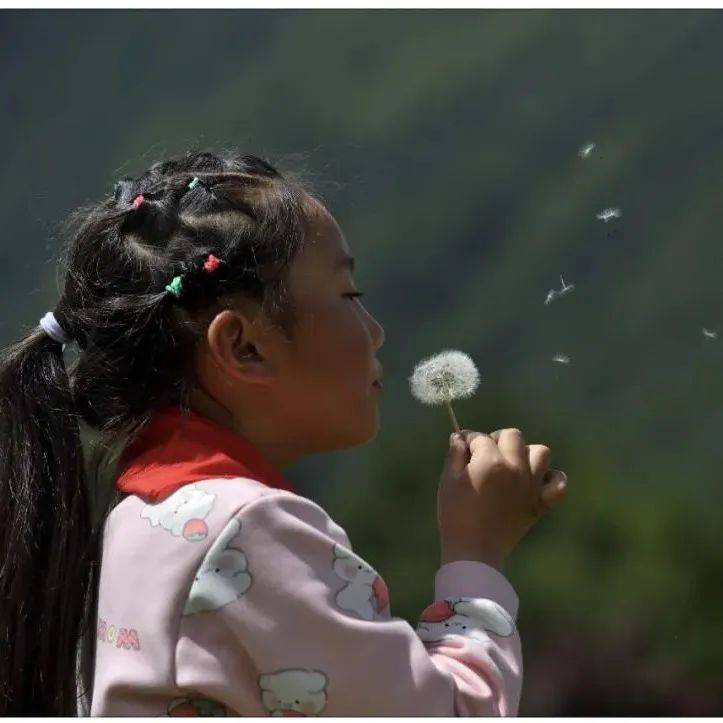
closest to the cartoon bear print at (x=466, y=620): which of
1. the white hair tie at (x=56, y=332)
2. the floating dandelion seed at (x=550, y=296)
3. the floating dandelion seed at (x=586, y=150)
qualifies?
the white hair tie at (x=56, y=332)

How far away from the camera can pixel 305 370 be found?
944mm

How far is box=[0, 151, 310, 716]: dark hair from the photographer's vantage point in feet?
3.04

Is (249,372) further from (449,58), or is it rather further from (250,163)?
(449,58)

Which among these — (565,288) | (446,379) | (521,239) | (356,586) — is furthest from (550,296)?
(356,586)

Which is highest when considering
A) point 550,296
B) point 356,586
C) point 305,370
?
point 305,370

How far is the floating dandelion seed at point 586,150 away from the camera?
1918 millimetres

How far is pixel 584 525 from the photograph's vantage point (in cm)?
198

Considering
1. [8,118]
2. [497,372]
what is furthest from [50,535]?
[8,118]

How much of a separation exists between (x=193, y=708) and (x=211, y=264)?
33cm

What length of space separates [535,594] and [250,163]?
114cm

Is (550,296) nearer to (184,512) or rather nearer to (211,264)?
(211,264)

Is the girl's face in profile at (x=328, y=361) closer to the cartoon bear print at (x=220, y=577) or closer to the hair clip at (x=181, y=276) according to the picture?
the hair clip at (x=181, y=276)

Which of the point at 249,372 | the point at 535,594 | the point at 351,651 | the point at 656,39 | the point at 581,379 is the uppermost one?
the point at 656,39

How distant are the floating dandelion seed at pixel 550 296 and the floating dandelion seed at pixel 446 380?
78 centimetres
